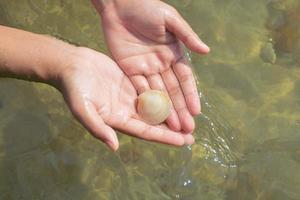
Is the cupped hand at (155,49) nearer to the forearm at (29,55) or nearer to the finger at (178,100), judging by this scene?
the finger at (178,100)

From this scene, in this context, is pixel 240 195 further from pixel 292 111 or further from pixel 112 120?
pixel 112 120

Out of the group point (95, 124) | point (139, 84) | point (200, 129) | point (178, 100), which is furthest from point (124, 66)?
point (200, 129)

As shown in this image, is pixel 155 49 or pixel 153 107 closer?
pixel 153 107

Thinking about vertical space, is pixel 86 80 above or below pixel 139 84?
above

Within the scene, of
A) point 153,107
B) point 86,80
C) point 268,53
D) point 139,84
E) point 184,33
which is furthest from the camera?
→ point 268,53

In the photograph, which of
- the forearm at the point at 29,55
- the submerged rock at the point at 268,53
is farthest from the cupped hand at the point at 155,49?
the submerged rock at the point at 268,53

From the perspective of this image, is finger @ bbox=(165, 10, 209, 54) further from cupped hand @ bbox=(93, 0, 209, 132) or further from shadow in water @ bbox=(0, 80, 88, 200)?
shadow in water @ bbox=(0, 80, 88, 200)

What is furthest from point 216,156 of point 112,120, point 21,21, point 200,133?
point 21,21

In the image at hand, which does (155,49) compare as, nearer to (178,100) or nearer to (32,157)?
(178,100)
